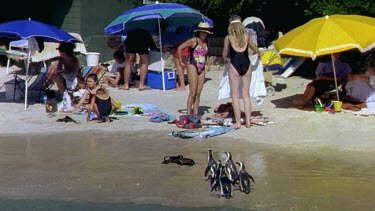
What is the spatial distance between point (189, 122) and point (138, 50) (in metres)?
4.84

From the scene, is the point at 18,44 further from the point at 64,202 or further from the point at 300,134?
the point at 64,202

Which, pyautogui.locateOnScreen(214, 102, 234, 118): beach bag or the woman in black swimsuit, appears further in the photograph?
pyautogui.locateOnScreen(214, 102, 234, 118): beach bag

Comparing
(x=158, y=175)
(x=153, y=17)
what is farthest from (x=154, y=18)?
(x=158, y=175)

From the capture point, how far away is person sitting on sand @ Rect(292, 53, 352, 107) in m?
12.8

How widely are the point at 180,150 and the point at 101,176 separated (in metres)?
1.74

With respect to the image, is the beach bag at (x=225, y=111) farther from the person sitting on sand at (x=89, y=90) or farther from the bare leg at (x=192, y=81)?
the person sitting on sand at (x=89, y=90)

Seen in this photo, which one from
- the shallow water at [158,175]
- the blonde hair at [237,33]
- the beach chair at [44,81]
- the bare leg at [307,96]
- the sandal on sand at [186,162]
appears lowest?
the shallow water at [158,175]

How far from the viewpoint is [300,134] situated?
35.2ft

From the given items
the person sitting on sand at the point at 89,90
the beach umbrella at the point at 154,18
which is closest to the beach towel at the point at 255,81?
the person sitting on sand at the point at 89,90

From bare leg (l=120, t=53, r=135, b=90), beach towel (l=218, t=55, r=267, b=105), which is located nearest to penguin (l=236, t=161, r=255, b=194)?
beach towel (l=218, t=55, r=267, b=105)

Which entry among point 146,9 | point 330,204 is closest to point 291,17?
point 146,9

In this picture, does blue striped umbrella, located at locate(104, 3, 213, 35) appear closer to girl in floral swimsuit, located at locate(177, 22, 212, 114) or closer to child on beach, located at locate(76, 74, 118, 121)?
child on beach, located at locate(76, 74, 118, 121)

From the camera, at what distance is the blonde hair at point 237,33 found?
10922 mm

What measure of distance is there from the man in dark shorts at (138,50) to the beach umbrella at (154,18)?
30cm
